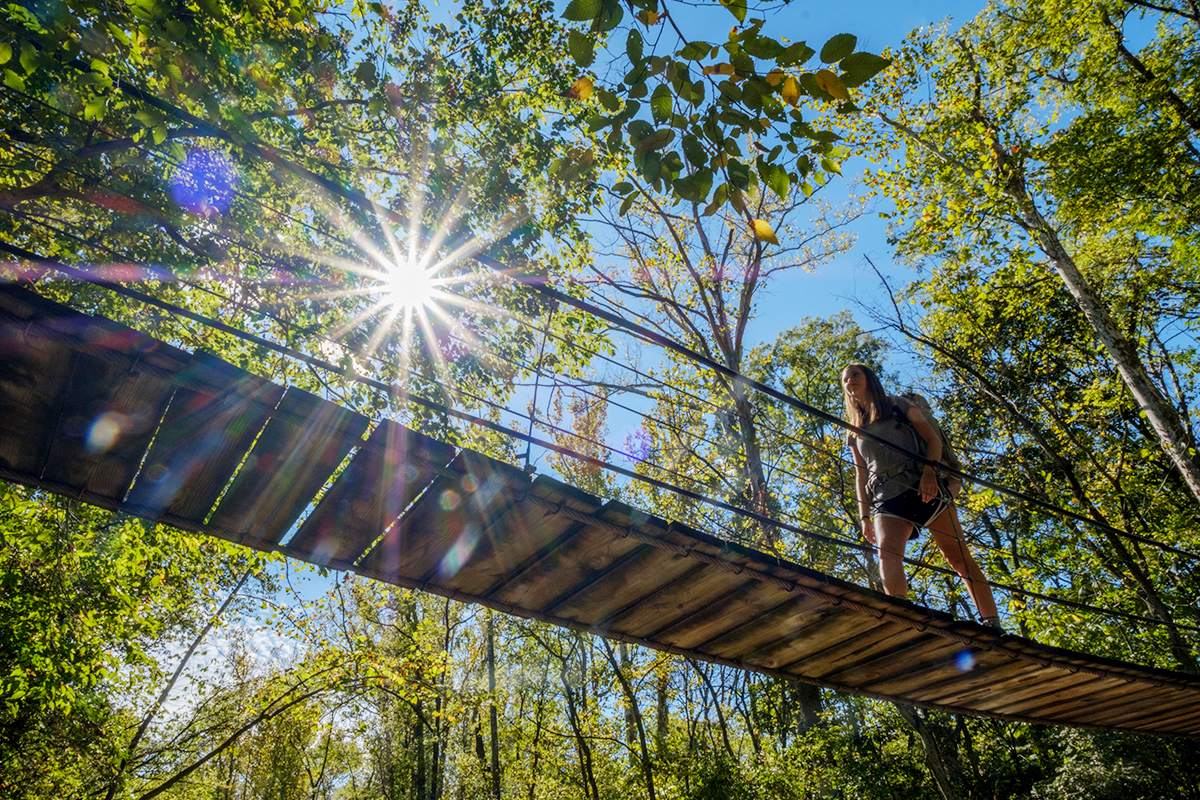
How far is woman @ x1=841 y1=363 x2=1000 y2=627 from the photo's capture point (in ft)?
9.74

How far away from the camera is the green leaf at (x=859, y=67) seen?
4.91 feet

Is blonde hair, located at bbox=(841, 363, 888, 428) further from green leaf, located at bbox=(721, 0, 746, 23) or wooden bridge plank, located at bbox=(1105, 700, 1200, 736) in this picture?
wooden bridge plank, located at bbox=(1105, 700, 1200, 736)

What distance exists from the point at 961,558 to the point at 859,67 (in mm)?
2641

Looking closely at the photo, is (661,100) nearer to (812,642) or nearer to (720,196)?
(720,196)

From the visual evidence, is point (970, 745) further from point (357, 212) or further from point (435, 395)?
point (357, 212)

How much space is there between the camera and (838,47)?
1471 millimetres

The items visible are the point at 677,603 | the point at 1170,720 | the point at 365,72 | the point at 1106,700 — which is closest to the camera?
the point at 677,603

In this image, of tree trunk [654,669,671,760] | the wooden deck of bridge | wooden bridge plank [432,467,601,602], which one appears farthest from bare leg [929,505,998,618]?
tree trunk [654,669,671,760]

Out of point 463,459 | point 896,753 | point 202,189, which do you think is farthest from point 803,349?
point 463,459

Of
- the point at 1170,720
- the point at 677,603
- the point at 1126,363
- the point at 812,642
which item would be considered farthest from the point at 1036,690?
the point at 1126,363

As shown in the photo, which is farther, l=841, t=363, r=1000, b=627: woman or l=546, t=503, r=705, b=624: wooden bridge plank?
l=841, t=363, r=1000, b=627: woman

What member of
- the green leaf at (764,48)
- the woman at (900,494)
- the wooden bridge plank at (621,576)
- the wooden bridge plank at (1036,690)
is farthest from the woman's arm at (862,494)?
the green leaf at (764,48)

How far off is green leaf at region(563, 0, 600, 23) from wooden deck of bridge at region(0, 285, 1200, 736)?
1194 millimetres

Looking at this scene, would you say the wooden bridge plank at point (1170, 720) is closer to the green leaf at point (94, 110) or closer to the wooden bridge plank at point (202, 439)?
the wooden bridge plank at point (202, 439)
